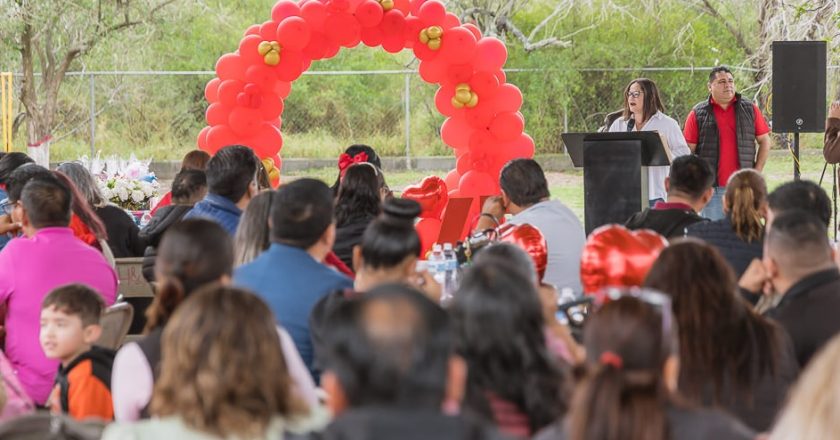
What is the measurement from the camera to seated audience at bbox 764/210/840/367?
3617 mm

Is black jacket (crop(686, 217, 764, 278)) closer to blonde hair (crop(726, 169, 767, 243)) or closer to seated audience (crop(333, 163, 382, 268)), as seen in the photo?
blonde hair (crop(726, 169, 767, 243))

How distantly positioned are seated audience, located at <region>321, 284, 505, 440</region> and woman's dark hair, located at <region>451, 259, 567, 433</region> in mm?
479

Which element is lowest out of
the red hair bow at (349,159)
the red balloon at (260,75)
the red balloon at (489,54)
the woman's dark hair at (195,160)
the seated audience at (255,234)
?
the seated audience at (255,234)

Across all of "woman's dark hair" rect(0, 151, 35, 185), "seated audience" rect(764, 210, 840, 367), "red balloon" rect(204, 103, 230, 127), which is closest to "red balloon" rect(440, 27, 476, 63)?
"red balloon" rect(204, 103, 230, 127)

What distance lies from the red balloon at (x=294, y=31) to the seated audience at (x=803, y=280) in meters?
5.98

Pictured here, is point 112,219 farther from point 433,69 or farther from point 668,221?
point 433,69

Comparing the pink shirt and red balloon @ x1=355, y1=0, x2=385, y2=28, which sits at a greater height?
red balloon @ x1=355, y1=0, x2=385, y2=28

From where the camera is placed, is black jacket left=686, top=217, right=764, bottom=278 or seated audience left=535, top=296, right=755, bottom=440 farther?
black jacket left=686, top=217, right=764, bottom=278

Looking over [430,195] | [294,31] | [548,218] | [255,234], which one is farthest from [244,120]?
[255,234]

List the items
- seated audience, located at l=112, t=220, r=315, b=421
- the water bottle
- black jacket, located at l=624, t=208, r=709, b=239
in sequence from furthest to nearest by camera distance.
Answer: black jacket, located at l=624, t=208, r=709, b=239 → the water bottle → seated audience, located at l=112, t=220, r=315, b=421

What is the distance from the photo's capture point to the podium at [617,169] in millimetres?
7625

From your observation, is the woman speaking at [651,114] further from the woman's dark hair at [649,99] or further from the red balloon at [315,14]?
the red balloon at [315,14]

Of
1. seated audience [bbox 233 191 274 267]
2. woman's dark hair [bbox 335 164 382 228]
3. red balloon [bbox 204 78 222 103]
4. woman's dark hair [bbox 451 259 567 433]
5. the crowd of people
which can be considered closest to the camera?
the crowd of people

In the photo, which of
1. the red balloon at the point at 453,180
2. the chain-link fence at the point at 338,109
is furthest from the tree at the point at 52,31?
the red balloon at the point at 453,180
